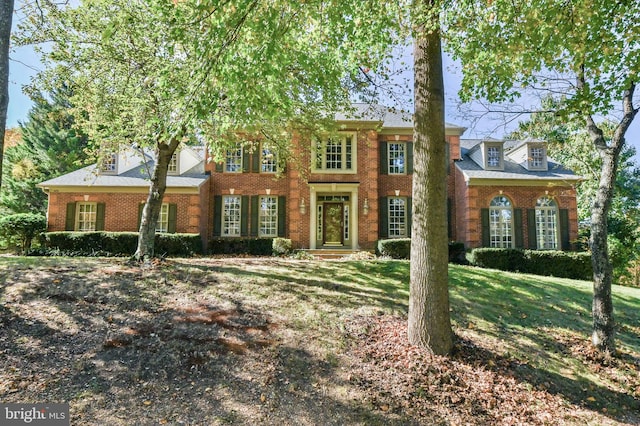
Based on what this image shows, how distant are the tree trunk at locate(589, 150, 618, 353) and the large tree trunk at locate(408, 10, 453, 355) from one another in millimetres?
3303

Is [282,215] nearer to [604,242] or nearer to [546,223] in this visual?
[546,223]

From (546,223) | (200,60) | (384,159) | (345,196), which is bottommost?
(546,223)

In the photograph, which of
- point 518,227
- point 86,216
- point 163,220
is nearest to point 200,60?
point 163,220

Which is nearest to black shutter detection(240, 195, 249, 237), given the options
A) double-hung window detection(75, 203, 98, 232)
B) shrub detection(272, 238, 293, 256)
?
shrub detection(272, 238, 293, 256)

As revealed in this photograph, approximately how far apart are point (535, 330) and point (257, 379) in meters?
5.83

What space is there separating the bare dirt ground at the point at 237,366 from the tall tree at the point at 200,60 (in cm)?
317

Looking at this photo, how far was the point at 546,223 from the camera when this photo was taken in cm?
1702

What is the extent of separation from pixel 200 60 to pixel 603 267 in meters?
8.06

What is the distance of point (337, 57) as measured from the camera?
23.9ft

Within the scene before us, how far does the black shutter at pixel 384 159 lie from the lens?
1784cm

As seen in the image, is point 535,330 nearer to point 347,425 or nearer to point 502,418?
point 502,418

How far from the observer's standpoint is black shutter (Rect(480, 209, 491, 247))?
1666cm

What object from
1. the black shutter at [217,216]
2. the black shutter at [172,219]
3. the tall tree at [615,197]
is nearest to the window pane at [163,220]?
the black shutter at [172,219]

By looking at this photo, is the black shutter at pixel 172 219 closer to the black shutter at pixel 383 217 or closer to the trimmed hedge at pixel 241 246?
the trimmed hedge at pixel 241 246
